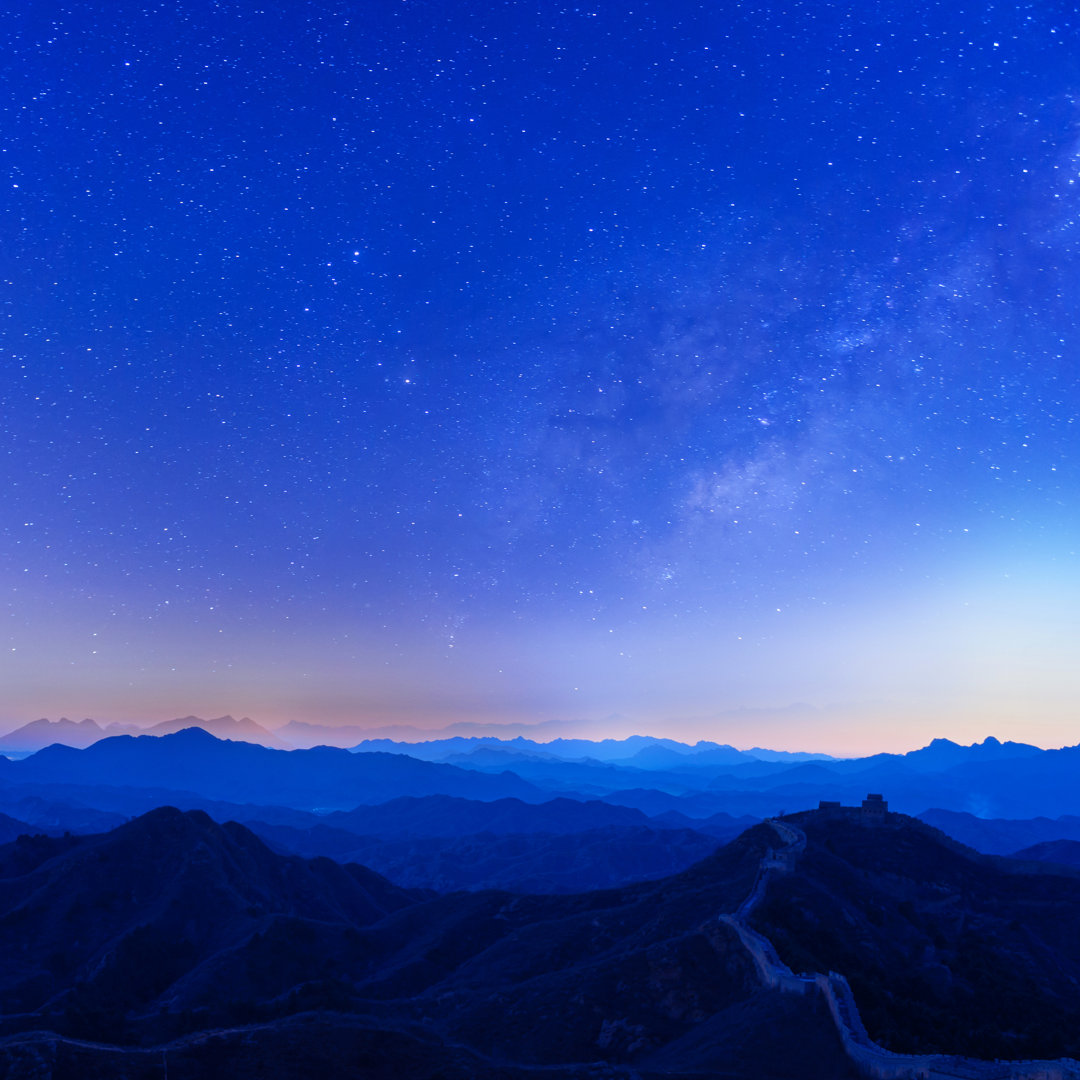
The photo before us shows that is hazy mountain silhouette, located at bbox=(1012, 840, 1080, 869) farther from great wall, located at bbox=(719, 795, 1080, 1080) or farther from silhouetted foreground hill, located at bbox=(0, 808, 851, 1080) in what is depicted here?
great wall, located at bbox=(719, 795, 1080, 1080)

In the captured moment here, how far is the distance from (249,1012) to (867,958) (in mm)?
41168

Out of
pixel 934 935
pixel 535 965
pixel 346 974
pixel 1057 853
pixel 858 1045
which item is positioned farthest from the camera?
pixel 1057 853

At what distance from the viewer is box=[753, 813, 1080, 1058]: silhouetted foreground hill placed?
4691 cm

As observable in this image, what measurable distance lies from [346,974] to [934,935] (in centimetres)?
4998

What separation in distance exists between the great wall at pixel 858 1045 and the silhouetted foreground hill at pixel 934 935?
143 cm

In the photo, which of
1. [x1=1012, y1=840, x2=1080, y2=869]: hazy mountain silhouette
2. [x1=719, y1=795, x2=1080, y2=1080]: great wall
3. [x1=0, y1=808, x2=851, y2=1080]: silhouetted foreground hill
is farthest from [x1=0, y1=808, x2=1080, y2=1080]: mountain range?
[x1=1012, y1=840, x2=1080, y2=869]: hazy mountain silhouette

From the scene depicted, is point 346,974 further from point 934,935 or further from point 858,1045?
point 858,1045

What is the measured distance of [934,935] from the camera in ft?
217

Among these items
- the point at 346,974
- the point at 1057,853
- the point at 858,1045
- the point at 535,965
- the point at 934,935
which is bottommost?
the point at 346,974

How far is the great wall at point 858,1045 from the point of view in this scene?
108ft

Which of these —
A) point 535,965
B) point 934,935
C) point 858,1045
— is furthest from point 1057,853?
point 858,1045

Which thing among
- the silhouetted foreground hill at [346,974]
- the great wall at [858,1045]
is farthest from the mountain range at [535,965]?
the great wall at [858,1045]

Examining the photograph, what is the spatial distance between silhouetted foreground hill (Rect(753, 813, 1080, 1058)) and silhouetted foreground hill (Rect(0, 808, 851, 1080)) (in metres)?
5.86

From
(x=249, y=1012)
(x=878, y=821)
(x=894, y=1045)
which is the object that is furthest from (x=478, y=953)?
(x=894, y=1045)
